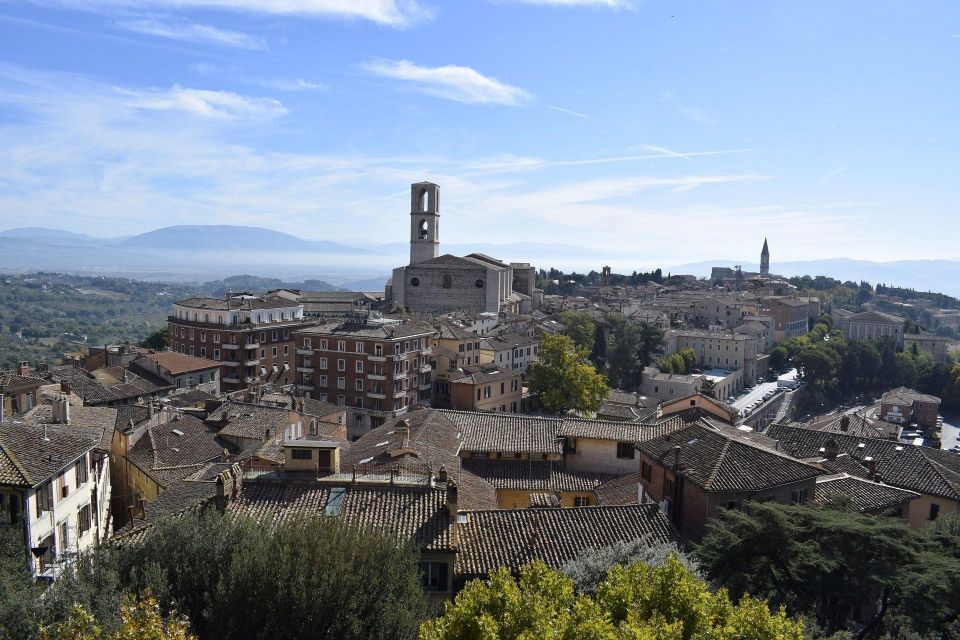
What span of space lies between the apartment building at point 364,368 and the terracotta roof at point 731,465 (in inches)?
993

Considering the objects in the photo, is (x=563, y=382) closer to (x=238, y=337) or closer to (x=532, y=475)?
(x=532, y=475)

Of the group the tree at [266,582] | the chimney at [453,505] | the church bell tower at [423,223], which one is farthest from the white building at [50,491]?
the church bell tower at [423,223]

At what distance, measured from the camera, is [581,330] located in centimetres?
7212

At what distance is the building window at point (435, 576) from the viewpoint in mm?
15234

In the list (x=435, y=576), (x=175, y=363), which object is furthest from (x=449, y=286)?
(x=435, y=576)

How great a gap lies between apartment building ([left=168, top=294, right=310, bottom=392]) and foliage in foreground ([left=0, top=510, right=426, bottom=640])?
128 feet

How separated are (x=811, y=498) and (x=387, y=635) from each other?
13.6 meters

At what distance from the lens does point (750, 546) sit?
15664 millimetres

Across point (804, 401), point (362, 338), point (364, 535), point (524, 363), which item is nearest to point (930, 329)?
point (804, 401)

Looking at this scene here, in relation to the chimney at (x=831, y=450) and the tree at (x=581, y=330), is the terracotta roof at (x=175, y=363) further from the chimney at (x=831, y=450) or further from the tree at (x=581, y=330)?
the chimney at (x=831, y=450)

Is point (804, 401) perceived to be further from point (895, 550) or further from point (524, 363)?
point (895, 550)

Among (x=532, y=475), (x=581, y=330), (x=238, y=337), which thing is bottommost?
(x=532, y=475)

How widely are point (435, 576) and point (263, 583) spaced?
15.8 ft

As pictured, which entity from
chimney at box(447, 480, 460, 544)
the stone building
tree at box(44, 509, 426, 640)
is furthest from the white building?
the stone building
